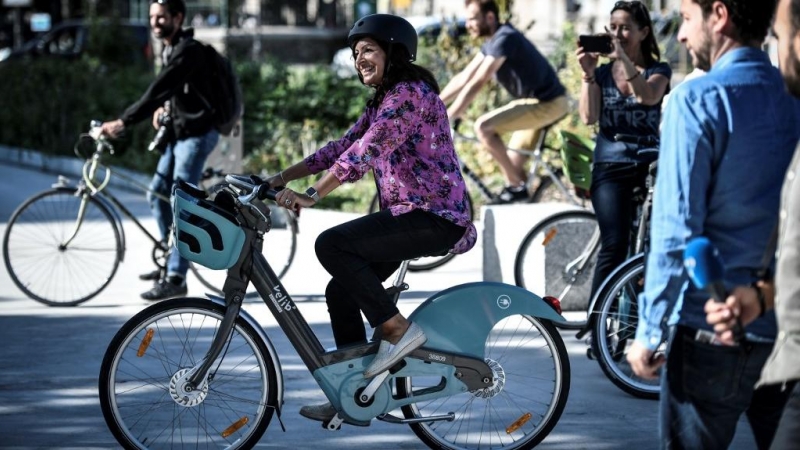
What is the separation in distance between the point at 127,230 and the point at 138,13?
987 inches

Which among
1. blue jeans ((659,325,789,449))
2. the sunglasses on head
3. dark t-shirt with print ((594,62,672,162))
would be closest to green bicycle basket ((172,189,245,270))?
blue jeans ((659,325,789,449))

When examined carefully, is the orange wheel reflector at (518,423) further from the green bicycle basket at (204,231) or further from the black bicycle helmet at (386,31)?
the black bicycle helmet at (386,31)

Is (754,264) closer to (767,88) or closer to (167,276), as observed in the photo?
(767,88)

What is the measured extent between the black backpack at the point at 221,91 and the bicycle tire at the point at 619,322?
10.4ft

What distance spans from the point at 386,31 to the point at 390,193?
1.95 ft

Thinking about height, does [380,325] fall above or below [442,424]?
above

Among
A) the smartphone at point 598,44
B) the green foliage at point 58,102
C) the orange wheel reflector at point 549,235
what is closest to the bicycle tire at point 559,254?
the orange wheel reflector at point 549,235

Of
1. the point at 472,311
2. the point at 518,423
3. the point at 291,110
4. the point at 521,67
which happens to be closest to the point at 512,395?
the point at 518,423

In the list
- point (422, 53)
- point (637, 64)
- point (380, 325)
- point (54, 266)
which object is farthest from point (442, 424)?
point (422, 53)

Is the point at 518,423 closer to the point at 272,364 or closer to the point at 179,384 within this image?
the point at 272,364

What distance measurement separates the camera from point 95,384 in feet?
21.5

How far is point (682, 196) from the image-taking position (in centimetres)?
326

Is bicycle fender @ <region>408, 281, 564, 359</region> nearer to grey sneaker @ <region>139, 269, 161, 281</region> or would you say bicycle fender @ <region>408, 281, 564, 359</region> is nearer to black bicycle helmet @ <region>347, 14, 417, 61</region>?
black bicycle helmet @ <region>347, 14, 417, 61</region>

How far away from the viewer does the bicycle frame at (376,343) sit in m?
5.03
